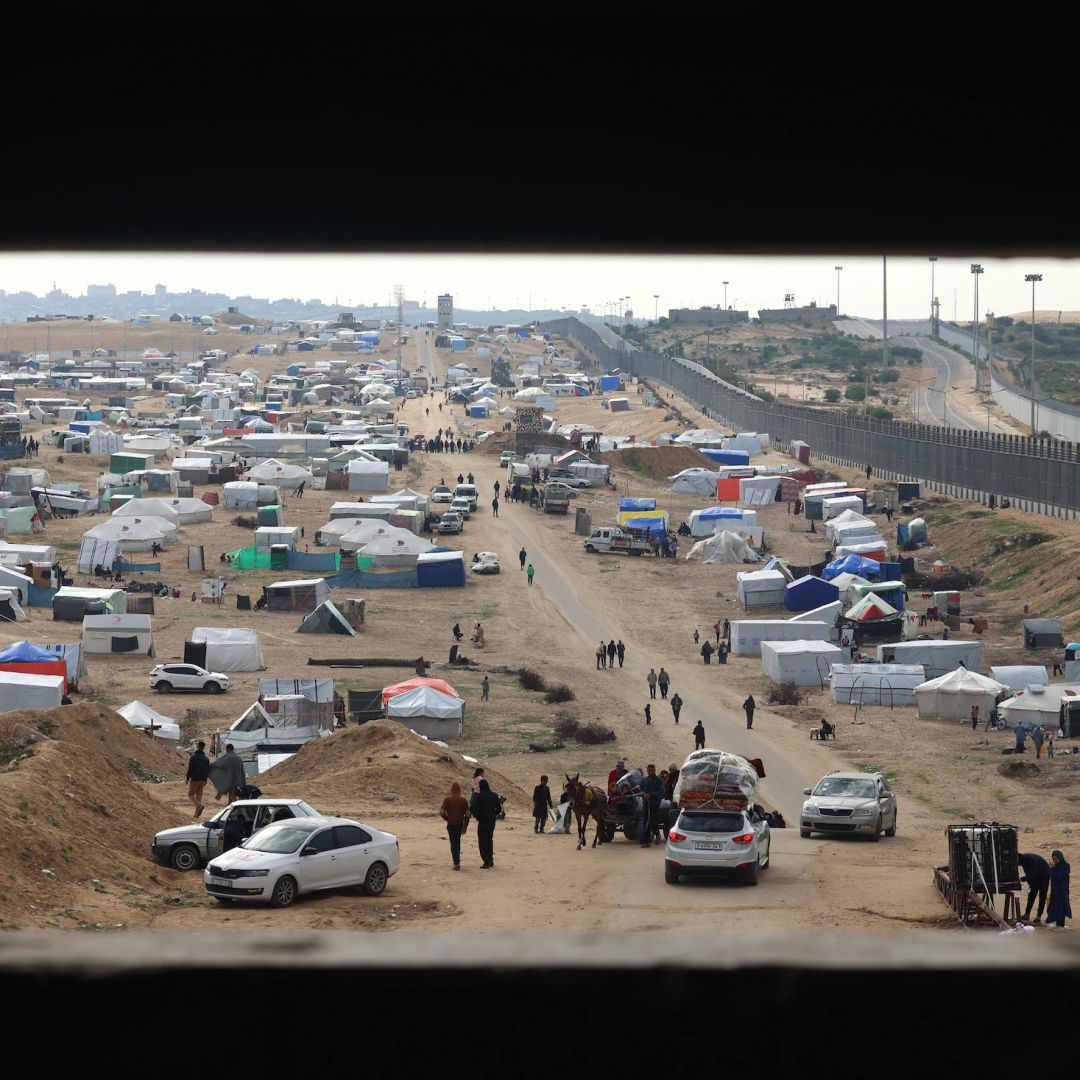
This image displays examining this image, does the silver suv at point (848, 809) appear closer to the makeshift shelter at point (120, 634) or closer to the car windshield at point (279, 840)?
the car windshield at point (279, 840)

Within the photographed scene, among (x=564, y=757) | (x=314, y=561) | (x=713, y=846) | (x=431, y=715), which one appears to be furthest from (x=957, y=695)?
(x=314, y=561)

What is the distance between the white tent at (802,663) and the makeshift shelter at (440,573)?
18335 millimetres

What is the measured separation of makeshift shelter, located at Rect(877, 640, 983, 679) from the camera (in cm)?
4188

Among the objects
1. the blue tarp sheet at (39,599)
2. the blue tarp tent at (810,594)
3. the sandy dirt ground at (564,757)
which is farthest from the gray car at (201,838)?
the blue tarp tent at (810,594)

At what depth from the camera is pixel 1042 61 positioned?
353cm

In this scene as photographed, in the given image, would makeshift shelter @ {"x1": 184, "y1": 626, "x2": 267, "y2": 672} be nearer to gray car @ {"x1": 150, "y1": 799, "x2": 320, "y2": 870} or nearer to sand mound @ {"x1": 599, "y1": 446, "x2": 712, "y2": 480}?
gray car @ {"x1": 150, "y1": 799, "x2": 320, "y2": 870}

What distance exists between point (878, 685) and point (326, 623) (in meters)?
17.5

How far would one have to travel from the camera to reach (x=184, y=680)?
126 ft

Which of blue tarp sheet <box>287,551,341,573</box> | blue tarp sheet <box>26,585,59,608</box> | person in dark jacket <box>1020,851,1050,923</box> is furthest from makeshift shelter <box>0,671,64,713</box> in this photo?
blue tarp sheet <box>287,551,341,573</box>

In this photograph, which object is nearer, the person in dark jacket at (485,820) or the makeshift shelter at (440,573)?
the person in dark jacket at (485,820)

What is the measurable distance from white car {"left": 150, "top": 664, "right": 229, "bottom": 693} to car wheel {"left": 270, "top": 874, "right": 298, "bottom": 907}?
22639mm

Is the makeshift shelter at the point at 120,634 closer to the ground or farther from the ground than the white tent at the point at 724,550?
farther from the ground

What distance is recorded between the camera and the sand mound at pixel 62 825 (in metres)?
15.1

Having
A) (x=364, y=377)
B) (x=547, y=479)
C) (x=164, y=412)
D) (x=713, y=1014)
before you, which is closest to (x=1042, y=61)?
(x=713, y=1014)
